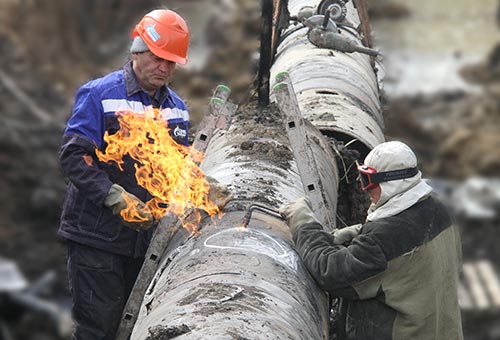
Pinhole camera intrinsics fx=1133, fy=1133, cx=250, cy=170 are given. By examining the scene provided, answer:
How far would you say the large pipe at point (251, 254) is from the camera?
4.54 meters

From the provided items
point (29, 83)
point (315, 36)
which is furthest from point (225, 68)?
point (315, 36)

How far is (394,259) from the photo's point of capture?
506 centimetres

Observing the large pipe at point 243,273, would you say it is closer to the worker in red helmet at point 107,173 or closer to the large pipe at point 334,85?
the worker in red helmet at point 107,173

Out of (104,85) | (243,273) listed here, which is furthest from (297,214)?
(104,85)

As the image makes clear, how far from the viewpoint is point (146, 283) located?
220 inches

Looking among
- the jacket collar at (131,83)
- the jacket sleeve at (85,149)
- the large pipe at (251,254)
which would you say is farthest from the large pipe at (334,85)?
the jacket sleeve at (85,149)

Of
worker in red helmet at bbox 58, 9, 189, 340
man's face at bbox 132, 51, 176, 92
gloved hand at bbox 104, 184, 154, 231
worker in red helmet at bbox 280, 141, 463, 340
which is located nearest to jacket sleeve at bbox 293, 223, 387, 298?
worker in red helmet at bbox 280, 141, 463, 340

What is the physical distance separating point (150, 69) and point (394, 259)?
5.77ft

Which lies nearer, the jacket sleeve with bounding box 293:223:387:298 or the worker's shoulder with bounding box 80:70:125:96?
the jacket sleeve with bounding box 293:223:387:298

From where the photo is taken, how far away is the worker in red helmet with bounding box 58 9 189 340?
19.3ft

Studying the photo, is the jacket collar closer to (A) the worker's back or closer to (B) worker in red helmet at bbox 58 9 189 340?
(B) worker in red helmet at bbox 58 9 189 340

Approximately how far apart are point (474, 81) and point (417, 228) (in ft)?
52.6

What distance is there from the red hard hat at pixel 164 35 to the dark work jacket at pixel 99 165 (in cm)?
22

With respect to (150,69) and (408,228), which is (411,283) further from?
(150,69)
